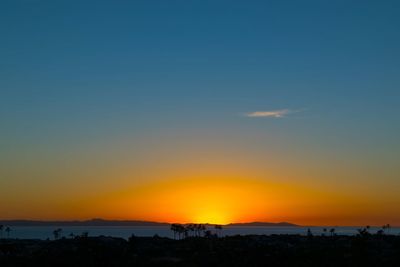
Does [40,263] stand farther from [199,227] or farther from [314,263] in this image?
[199,227]

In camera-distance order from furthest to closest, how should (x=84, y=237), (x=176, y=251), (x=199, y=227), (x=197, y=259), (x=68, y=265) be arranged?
(x=199, y=227) → (x=176, y=251) → (x=197, y=259) → (x=84, y=237) → (x=68, y=265)

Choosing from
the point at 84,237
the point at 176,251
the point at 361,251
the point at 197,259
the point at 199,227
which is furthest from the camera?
the point at 199,227

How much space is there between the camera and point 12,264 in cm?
5581

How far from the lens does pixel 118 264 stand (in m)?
51.3

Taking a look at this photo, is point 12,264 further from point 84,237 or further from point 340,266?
point 340,266

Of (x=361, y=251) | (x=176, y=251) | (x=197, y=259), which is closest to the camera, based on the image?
(x=361, y=251)

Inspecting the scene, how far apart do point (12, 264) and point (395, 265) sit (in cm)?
3610

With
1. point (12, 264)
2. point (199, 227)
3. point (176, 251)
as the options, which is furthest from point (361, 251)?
point (199, 227)

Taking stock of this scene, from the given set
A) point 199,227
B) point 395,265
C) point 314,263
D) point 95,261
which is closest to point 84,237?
point 95,261

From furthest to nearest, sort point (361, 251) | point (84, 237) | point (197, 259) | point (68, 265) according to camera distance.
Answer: point (197, 259)
point (84, 237)
point (68, 265)
point (361, 251)

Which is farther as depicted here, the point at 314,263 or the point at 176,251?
the point at 176,251

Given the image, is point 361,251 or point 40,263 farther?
point 40,263

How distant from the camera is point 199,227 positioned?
581 feet

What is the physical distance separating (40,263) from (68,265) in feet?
18.2
